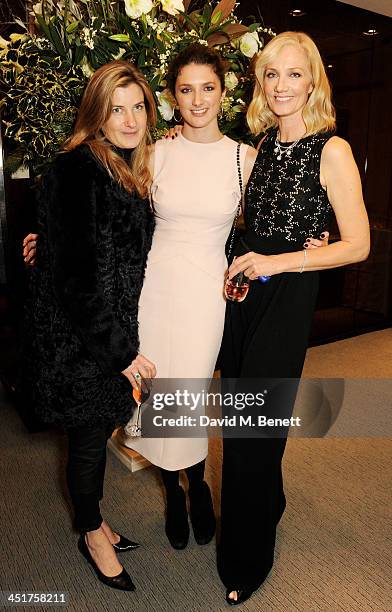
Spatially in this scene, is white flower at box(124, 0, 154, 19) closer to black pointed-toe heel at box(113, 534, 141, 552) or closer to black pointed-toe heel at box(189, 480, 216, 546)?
black pointed-toe heel at box(189, 480, 216, 546)

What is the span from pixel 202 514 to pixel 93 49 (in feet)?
6.07

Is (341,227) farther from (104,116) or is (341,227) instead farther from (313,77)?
(104,116)

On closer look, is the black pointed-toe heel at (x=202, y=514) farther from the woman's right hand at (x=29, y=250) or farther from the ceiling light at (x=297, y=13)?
the ceiling light at (x=297, y=13)

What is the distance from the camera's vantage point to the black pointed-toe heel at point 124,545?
2027mm

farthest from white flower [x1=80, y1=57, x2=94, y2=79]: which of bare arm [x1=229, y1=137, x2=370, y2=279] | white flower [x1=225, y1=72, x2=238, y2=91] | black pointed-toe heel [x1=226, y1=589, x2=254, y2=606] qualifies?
black pointed-toe heel [x1=226, y1=589, x2=254, y2=606]

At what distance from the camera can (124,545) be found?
6.68 feet

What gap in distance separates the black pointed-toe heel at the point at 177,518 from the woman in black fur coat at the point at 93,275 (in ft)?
1.31

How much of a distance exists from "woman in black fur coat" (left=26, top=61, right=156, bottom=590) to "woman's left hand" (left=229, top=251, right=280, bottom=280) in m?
Answer: 0.34

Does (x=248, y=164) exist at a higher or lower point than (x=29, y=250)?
higher

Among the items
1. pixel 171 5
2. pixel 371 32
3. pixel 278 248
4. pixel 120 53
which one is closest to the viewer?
pixel 278 248

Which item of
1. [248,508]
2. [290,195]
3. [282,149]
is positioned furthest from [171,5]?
[248,508]

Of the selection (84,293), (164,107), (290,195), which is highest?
(164,107)

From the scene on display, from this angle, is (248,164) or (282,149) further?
(248,164)

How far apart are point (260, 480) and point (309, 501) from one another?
30.7 inches
